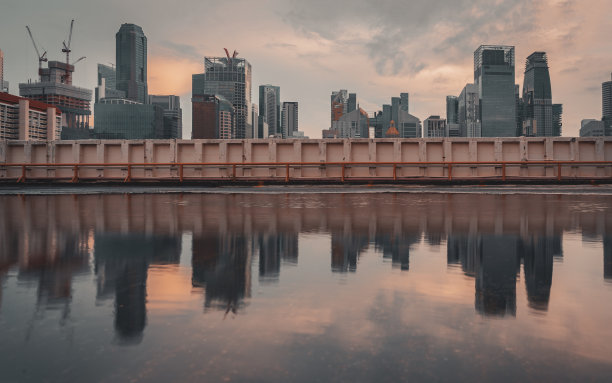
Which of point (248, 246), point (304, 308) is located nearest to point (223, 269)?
point (248, 246)

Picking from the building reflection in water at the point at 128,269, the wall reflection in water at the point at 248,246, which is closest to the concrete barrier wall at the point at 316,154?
the wall reflection in water at the point at 248,246

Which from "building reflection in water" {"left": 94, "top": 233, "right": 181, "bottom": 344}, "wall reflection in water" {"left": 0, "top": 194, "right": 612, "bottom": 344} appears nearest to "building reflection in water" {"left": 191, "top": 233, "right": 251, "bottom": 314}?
"wall reflection in water" {"left": 0, "top": 194, "right": 612, "bottom": 344}

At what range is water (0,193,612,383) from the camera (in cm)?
229

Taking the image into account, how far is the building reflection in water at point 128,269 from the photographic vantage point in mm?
2969

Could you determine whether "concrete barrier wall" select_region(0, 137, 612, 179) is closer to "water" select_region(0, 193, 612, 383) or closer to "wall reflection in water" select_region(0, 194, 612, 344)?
"wall reflection in water" select_region(0, 194, 612, 344)

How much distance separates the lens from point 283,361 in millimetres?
2338

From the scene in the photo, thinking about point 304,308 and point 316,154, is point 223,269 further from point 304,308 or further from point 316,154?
point 316,154

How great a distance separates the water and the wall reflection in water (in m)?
0.03

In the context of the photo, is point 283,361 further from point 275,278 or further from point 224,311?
point 275,278

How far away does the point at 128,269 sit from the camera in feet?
15.1

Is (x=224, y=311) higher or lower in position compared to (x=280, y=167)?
lower

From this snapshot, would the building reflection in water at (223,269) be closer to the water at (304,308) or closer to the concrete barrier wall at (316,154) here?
the water at (304,308)

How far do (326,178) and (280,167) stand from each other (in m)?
3.30

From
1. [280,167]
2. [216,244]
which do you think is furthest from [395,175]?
[216,244]
